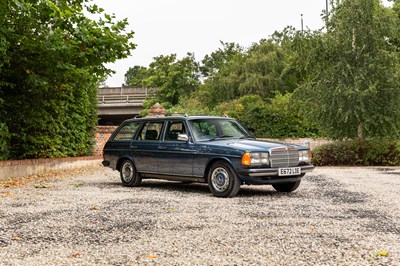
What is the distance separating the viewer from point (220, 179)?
32.3ft

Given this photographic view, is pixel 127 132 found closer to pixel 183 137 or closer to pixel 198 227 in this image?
pixel 183 137

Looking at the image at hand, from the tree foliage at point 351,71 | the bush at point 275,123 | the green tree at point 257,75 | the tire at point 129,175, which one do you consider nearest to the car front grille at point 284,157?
the tire at point 129,175

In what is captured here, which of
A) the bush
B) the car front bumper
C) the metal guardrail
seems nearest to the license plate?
the car front bumper

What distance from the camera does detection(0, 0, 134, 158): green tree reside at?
12.3 m

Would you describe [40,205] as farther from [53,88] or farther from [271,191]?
[53,88]

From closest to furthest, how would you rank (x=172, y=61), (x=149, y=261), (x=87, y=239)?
(x=149, y=261) < (x=87, y=239) < (x=172, y=61)

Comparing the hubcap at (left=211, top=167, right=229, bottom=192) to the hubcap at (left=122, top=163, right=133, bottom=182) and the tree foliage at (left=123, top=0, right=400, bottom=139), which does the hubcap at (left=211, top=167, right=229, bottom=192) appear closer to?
the hubcap at (left=122, top=163, right=133, bottom=182)

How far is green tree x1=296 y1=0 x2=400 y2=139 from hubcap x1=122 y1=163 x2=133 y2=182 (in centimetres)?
1108

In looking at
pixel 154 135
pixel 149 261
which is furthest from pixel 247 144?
pixel 149 261

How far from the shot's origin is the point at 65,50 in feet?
40.0

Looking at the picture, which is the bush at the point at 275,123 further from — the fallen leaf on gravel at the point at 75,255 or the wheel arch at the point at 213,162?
the fallen leaf on gravel at the point at 75,255

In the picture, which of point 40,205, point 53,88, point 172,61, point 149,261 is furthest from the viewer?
point 172,61

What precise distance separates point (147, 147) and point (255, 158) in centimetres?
284

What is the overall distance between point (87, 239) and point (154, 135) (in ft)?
18.7
